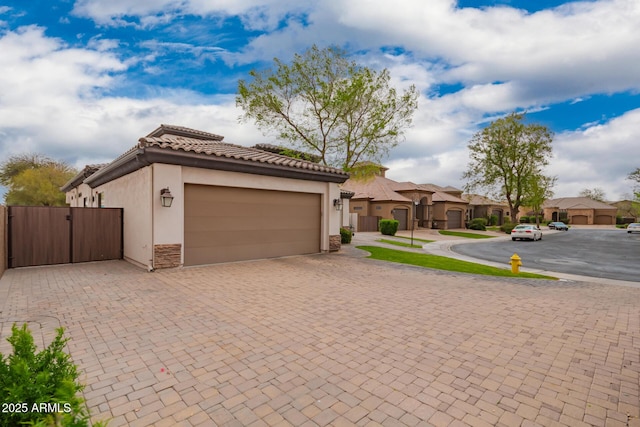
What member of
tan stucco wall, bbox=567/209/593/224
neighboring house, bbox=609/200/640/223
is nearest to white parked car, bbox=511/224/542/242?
tan stucco wall, bbox=567/209/593/224

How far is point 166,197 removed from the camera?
9.23 metres

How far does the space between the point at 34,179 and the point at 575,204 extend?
95202mm

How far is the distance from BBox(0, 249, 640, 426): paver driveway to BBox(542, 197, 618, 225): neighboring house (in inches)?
2931

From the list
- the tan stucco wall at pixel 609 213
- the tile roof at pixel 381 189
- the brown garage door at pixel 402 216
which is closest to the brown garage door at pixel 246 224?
the tile roof at pixel 381 189

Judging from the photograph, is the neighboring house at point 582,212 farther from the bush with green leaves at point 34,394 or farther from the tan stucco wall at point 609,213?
the bush with green leaves at point 34,394

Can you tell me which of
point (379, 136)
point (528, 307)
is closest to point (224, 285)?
point (528, 307)

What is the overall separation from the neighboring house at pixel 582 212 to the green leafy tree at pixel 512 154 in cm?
3119

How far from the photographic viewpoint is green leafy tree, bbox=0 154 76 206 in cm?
3366

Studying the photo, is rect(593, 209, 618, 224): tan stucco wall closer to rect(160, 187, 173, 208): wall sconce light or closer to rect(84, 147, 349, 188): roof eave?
rect(84, 147, 349, 188): roof eave

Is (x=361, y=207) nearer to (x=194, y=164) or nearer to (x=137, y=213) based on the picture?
(x=194, y=164)

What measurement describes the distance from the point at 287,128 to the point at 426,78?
8.59 metres

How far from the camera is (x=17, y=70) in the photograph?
12.0 meters

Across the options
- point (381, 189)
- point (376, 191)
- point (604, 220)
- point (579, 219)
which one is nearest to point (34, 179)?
point (376, 191)

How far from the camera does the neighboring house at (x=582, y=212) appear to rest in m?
66.0
